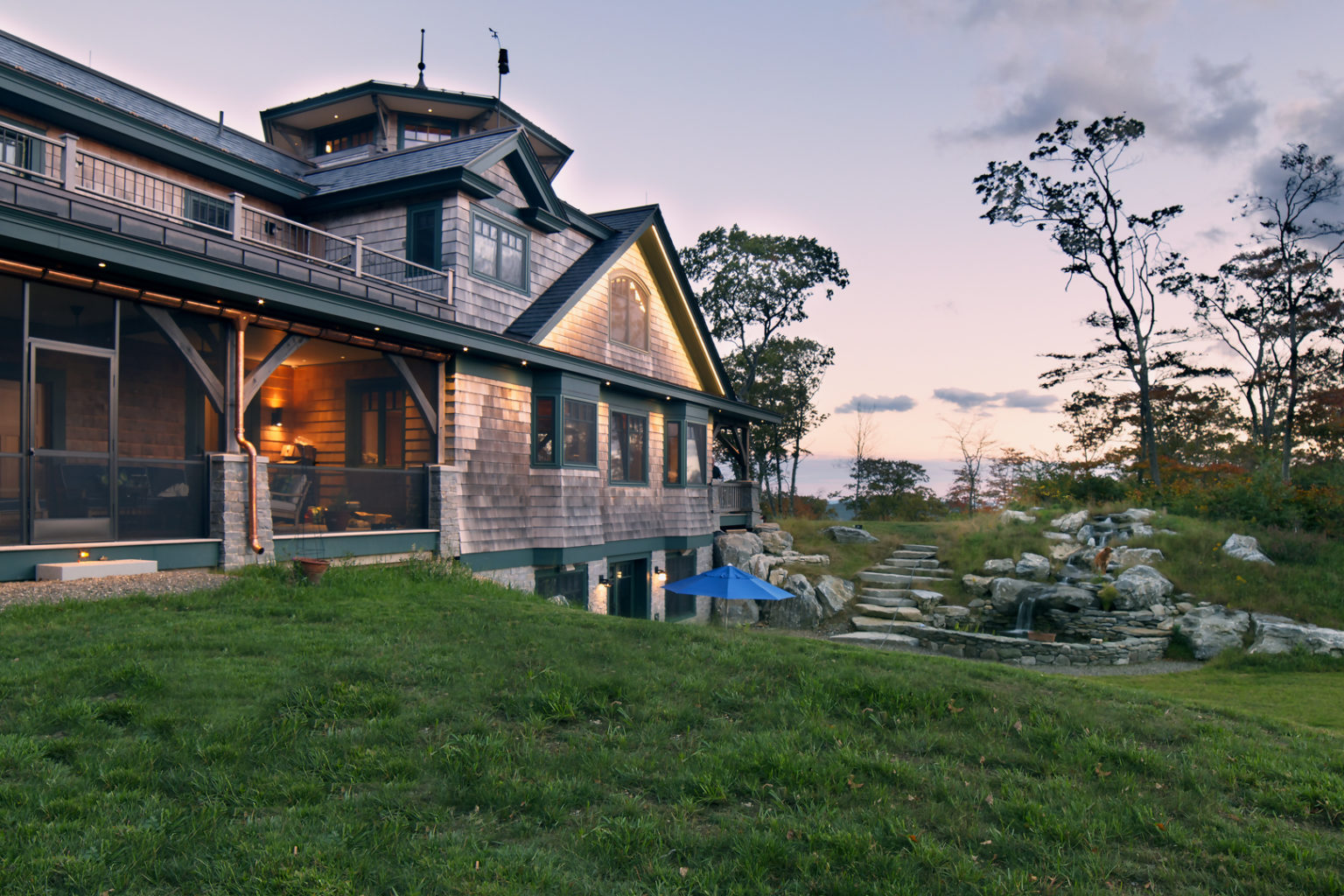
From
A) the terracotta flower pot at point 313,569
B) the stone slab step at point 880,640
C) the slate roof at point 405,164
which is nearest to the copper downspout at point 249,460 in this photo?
the terracotta flower pot at point 313,569

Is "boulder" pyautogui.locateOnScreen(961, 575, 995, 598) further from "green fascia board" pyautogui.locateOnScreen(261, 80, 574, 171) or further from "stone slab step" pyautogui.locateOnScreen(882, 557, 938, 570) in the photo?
"green fascia board" pyautogui.locateOnScreen(261, 80, 574, 171)

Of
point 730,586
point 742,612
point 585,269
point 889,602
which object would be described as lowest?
point 742,612

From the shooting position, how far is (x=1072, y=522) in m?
22.0

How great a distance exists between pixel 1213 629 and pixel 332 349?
17.2 meters

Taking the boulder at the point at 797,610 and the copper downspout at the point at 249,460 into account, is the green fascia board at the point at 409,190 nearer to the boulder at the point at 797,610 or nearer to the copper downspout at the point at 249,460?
the copper downspout at the point at 249,460

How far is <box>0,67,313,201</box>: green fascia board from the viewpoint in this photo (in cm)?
1130

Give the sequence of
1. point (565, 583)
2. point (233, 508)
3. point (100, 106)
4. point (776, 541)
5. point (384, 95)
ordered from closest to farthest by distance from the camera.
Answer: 1. point (233, 508)
2. point (100, 106)
3. point (565, 583)
4. point (384, 95)
5. point (776, 541)

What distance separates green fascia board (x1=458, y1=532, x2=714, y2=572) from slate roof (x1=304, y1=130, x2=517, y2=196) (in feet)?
23.8

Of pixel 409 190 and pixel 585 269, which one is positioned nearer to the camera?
pixel 409 190

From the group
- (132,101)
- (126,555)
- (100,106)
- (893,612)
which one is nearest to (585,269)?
(132,101)

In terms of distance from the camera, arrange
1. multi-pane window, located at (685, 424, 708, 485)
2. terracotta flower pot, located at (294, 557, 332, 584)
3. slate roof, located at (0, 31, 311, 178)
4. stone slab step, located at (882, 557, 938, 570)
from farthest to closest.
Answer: stone slab step, located at (882, 557, 938, 570)
multi-pane window, located at (685, 424, 708, 485)
slate roof, located at (0, 31, 311, 178)
terracotta flower pot, located at (294, 557, 332, 584)

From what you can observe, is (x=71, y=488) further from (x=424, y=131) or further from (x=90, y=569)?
(x=424, y=131)

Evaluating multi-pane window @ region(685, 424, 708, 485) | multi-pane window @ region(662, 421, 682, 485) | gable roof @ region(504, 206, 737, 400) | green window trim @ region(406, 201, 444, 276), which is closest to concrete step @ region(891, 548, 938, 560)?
multi-pane window @ region(685, 424, 708, 485)

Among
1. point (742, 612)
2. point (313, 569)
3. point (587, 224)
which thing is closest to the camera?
point (313, 569)
